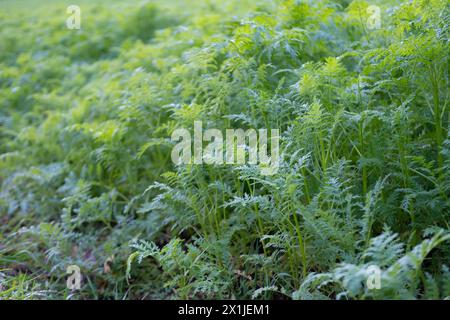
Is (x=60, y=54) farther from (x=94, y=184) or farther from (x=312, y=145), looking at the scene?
(x=312, y=145)

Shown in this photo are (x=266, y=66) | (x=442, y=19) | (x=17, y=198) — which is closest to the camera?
(x=442, y=19)

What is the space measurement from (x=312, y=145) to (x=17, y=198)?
2918mm

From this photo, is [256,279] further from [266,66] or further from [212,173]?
[266,66]

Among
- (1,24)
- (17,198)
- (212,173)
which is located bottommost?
(17,198)

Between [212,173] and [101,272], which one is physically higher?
[212,173]

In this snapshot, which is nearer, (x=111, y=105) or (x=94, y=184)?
(x=94, y=184)

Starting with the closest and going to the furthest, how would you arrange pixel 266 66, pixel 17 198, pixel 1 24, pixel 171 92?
pixel 266 66
pixel 171 92
pixel 17 198
pixel 1 24

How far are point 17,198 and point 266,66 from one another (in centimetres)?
265

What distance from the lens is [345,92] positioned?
10.1 ft

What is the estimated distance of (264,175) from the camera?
2.73 m

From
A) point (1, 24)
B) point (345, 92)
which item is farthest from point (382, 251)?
point (1, 24)

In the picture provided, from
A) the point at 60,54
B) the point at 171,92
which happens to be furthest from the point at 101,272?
the point at 60,54

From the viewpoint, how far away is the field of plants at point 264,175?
278cm

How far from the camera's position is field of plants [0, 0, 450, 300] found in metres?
2.78
